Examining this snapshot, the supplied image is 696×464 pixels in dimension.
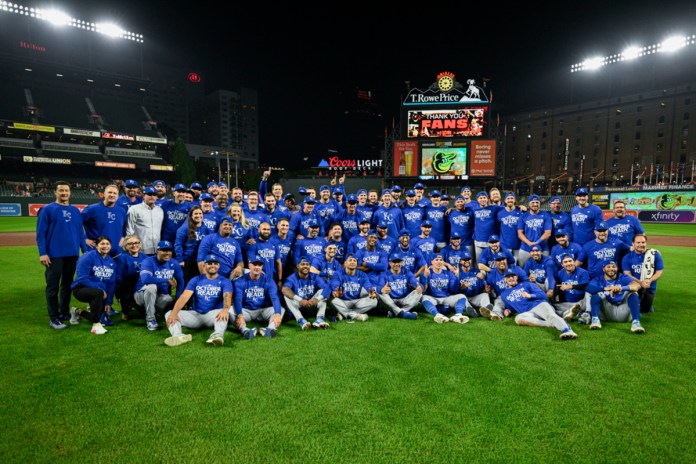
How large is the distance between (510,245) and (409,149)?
27139 millimetres

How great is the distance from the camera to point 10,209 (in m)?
31.9

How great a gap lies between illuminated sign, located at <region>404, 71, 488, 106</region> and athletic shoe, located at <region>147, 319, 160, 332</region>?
1255 inches

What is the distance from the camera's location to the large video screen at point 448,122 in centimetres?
3344

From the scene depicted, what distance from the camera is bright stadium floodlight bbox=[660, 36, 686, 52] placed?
4550 centimetres

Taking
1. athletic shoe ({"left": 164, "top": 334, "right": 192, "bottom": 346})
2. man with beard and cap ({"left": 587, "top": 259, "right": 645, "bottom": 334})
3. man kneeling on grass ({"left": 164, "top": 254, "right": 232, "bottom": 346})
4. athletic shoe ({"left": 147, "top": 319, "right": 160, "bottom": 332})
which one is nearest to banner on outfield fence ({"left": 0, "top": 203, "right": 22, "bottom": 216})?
athletic shoe ({"left": 147, "top": 319, "right": 160, "bottom": 332})

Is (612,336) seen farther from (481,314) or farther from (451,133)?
(451,133)

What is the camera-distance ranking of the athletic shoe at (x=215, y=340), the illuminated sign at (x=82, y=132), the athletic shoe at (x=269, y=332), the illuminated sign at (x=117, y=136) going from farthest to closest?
the illuminated sign at (x=117, y=136)
the illuminated sign at (x=82, y=132)
the athletic shoe at (x=269, y=332)
the athletic shoe at (x=215, y=340)

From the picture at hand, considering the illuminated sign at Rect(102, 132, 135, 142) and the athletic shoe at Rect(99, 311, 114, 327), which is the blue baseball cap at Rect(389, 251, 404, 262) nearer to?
the athletic shoe at Rect(99, 311, 114, 327)

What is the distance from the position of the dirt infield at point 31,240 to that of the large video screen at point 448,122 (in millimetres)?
16276

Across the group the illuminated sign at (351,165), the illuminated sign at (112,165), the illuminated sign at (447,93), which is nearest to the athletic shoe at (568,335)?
the illuminated sign at (447,93)

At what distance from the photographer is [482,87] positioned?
34.4 m

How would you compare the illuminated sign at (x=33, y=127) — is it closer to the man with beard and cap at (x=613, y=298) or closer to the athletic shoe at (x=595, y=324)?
the man with beard and cap at (x=613, y=298)

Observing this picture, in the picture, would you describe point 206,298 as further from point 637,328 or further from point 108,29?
point 108,29

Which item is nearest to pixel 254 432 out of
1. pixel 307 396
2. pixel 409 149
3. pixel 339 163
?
pixel 307 396
